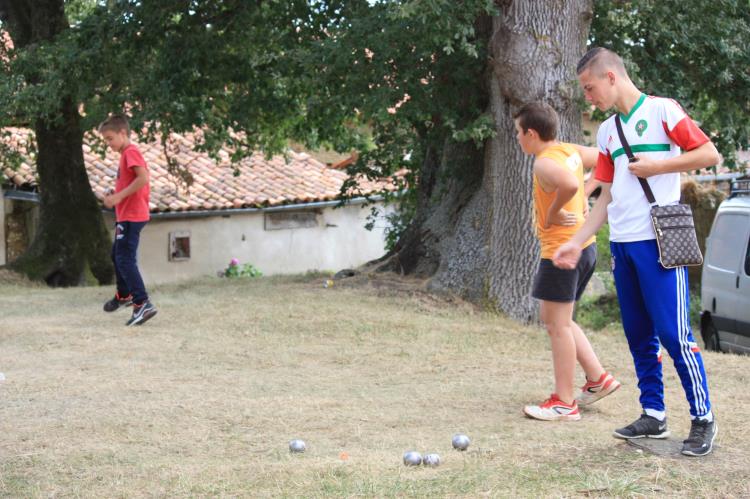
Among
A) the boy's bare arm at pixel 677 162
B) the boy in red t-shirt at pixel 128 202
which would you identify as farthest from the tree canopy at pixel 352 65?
the boy's bare arm at pixel 677 162

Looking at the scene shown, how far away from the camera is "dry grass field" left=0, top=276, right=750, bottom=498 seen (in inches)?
173

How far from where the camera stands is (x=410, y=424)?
5.70 meters

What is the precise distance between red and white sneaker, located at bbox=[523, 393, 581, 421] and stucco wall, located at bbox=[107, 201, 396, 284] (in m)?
19.9

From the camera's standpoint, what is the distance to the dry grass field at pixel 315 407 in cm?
438

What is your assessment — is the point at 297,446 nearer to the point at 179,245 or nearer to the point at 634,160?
the point at 634,160

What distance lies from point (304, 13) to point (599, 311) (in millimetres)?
8322

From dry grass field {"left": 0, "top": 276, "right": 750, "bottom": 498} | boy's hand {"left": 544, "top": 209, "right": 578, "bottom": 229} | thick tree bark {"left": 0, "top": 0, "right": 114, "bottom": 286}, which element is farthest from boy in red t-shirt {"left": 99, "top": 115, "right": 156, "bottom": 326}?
thick tree bark {"left": 0, "top": 0, "right": 114, "bottom": 286}

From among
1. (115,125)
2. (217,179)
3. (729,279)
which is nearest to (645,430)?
(115,125)

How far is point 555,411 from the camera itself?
5.66 metres

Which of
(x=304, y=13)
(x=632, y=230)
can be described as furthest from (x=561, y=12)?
(x=632, y=230)

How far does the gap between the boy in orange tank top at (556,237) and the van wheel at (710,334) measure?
19.5 ft

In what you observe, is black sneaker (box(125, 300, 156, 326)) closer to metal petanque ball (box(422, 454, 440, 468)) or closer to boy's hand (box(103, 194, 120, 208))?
boy's hand (box(103, 194, 120, 208))

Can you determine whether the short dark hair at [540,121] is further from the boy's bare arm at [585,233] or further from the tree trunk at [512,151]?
the tree trunk at [512,151]

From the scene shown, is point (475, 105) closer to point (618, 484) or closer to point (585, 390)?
point (585, 390)
